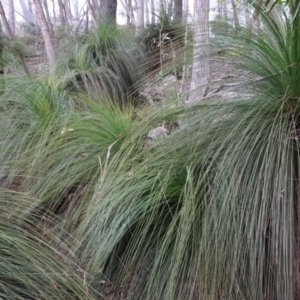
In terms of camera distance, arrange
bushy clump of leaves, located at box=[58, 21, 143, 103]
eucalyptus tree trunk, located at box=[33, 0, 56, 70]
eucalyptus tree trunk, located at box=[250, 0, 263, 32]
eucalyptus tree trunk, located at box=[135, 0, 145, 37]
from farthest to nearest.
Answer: eucalyptus tree trunk, located at box=[135, 0, 145, 37]
eucalyptus tree trunk, located at box=[33, 0, 56, 70]
bushy clump of leaves, located at box=[58, 21, 143, 103]
eucalyptus tree trunk, located at box=[250, 0, 263, 32]

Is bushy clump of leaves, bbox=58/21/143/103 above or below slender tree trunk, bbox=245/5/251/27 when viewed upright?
below

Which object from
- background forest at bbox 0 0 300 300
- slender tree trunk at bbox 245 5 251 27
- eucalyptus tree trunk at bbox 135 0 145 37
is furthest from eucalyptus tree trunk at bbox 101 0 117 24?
slender tree trunk at bbox 245 5 251 27

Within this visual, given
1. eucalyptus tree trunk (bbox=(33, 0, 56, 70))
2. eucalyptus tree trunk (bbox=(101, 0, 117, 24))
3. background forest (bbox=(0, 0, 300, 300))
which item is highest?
eucalyptus tree trunk (bbox=(101, 0, 117, 24))

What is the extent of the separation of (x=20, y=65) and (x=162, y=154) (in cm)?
243

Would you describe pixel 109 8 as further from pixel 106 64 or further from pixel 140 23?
pixel 106 64

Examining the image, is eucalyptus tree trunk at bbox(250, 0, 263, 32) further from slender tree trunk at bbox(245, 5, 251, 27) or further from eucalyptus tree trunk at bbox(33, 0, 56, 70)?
eucalyptus tree trunk at bbox(33, 0, 56, 70)

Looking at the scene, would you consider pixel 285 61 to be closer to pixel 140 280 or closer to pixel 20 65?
pixel 140 280

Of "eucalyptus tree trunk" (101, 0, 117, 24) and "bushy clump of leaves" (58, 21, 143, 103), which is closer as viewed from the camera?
"bushy clump of leaves" (58, 21, 143, 103)

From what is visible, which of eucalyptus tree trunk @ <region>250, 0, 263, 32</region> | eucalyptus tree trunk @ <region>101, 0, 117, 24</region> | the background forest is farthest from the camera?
eucalyptus tree trunk @ <region>101, 0, 117, 24</region>

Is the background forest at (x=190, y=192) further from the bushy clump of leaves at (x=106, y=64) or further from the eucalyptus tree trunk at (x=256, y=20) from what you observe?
the bushy clump of leaves at (x=106, y=64)

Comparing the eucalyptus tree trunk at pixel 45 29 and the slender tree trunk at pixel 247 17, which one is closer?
the slender tree trunk at pixel 247 17

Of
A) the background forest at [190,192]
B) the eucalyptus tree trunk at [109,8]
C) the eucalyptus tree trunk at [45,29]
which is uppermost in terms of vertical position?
the eucalyptus tree trunk at [109,8]

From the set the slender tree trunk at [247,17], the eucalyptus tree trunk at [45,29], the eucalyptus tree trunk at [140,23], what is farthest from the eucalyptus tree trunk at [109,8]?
the slender tree trunk at [247,17]

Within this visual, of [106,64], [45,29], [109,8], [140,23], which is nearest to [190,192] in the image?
[106,64]
